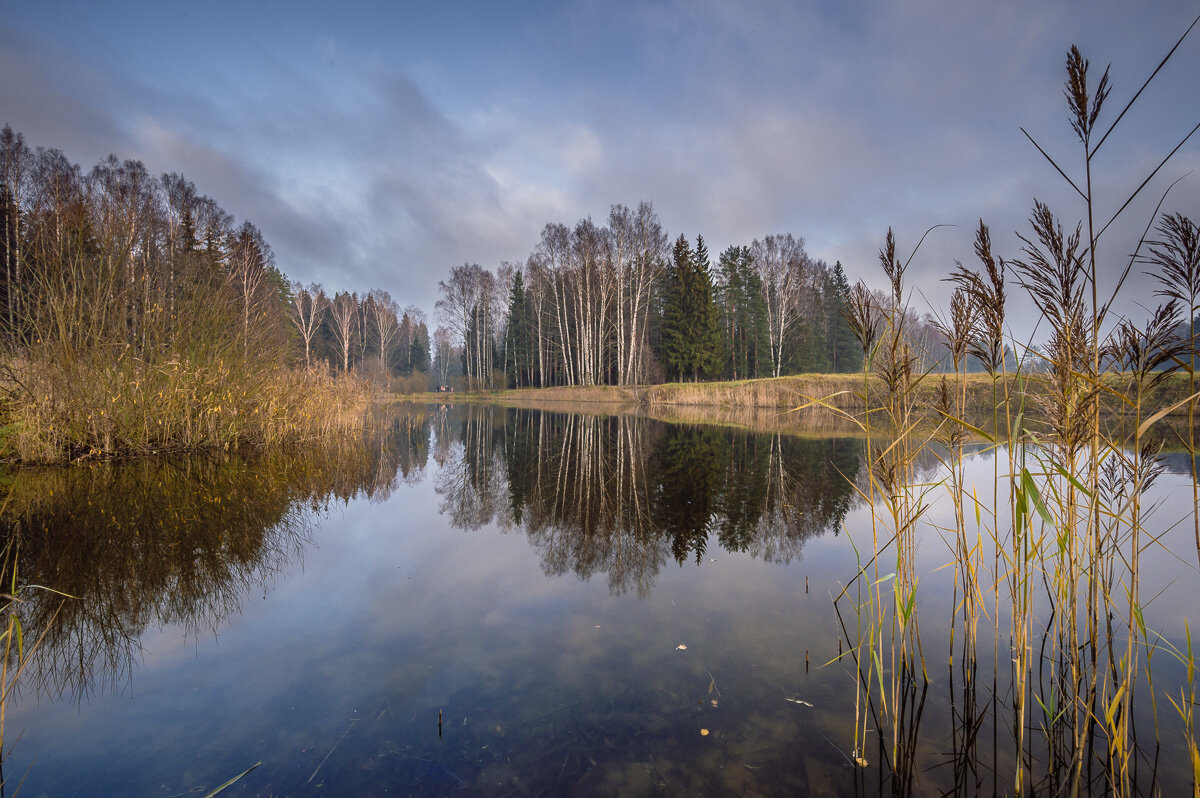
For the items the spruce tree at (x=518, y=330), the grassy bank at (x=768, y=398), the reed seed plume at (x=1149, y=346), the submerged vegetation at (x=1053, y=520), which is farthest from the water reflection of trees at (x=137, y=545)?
the spruce tree at (x=518, y=330)

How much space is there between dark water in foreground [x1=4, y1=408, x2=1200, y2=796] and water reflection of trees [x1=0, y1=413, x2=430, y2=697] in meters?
0.02

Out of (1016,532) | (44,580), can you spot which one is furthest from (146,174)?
(1016,532)

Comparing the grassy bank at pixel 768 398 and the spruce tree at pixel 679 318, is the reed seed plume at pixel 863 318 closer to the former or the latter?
the grassy bank at pixel 768 398

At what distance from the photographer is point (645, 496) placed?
5.62 m

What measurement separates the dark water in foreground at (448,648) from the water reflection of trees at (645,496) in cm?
5

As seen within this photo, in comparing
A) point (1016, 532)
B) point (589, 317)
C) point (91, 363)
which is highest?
point (589, 317)

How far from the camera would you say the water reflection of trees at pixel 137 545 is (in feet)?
7.34

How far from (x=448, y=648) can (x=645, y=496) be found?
348cm

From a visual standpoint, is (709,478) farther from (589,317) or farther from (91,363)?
(589,317)

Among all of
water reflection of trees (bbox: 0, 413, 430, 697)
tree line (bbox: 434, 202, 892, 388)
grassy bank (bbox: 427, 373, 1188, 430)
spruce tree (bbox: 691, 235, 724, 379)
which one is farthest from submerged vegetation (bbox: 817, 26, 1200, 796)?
spruce tree (bbox: 691, 235, 724, 379)

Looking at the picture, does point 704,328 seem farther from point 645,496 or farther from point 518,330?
point 645,496

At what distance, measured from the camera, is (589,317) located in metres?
28.6

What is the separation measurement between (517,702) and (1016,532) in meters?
1.89

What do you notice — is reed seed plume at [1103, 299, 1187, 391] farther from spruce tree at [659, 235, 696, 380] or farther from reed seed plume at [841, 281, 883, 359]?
spruce tree at [659, 235, 696, 380]
